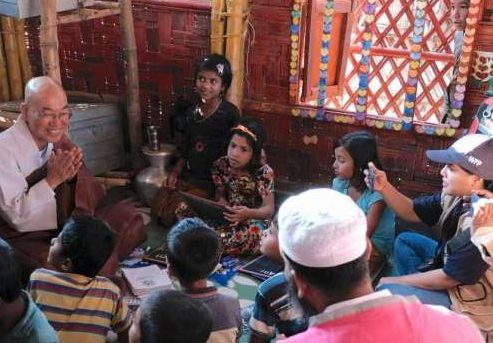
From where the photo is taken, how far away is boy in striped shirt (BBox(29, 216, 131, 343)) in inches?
76.0

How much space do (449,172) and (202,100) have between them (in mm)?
1742

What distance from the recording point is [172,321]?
1497 mm

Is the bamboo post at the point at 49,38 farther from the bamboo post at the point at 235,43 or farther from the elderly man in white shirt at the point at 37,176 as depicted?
the bamboo post at the point at 235,43

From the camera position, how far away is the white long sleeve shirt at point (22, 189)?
8.54ft

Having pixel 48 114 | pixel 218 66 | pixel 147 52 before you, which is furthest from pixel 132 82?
pixel 48 114

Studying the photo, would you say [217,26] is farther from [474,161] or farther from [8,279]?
[8,279]

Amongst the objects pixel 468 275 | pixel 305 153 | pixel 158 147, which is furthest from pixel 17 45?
pixel 468 275

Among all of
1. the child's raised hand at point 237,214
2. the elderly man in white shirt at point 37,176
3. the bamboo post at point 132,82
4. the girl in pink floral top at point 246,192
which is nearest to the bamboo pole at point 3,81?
the bamboo post at point 132,82

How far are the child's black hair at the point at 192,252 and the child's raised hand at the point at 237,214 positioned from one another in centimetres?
119

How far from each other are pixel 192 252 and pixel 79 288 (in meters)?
0.40

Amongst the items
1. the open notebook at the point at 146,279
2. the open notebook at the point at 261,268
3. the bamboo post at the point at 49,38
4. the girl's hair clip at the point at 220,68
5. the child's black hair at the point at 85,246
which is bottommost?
the open notebook at the point at 261,268

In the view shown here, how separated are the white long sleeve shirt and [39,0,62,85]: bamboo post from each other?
1.53 feet

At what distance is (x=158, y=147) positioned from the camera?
378 cm

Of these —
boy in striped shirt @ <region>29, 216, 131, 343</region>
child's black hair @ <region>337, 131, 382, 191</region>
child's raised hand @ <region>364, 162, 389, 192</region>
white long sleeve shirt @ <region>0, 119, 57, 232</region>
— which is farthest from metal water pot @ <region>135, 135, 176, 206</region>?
boy in striped shirt @ <region>29, 216, 131, 343</region>
